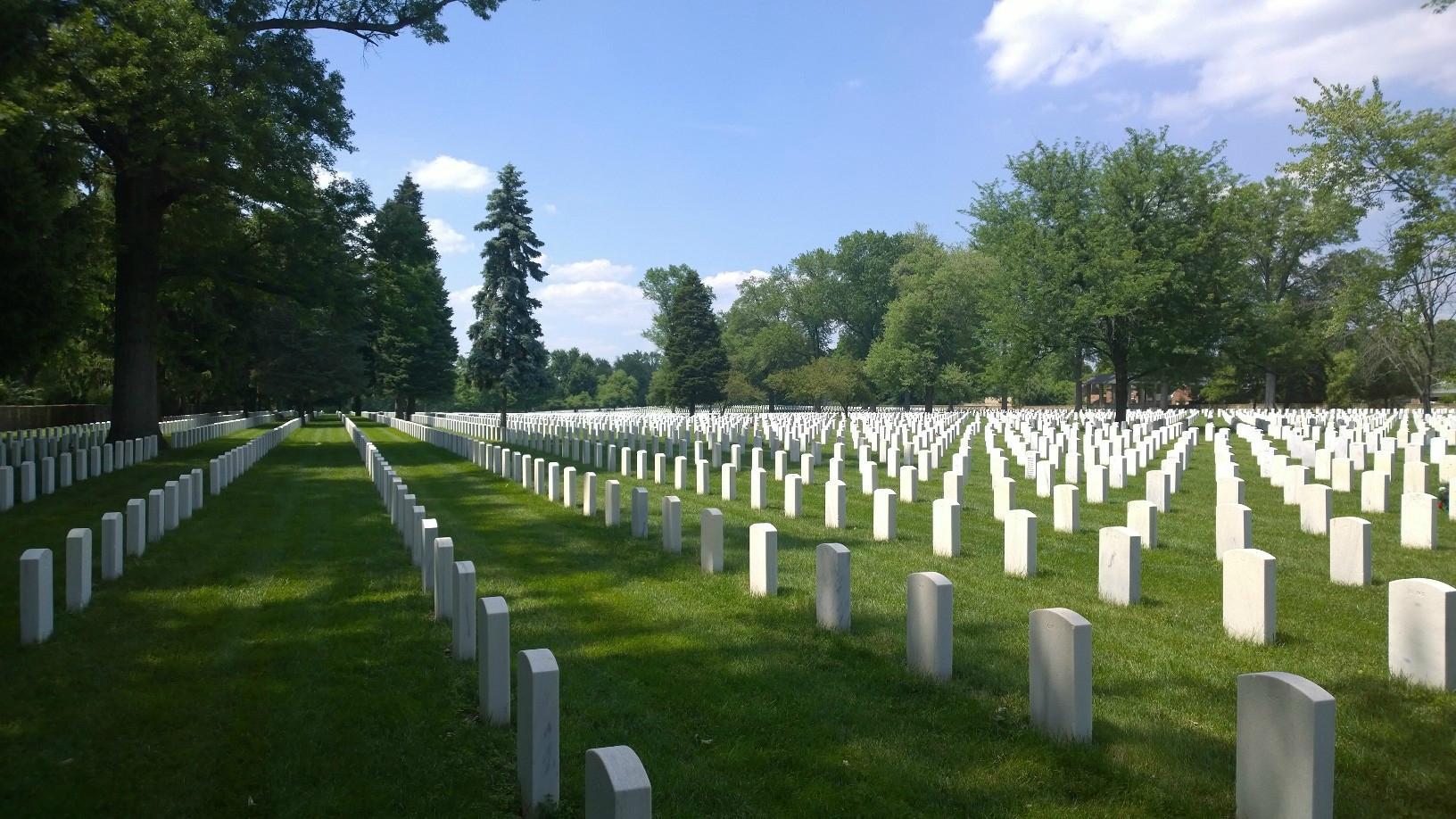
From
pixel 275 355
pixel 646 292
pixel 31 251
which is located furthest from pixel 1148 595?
pixel 646 292

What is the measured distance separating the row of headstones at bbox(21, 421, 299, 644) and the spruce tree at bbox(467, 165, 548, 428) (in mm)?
35453

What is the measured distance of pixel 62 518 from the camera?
506 inches

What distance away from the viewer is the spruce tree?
161 feet

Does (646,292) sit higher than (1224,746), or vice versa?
(646,292)

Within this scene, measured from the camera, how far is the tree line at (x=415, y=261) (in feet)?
59.0

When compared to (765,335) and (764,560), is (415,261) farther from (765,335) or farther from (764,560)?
(765,335)

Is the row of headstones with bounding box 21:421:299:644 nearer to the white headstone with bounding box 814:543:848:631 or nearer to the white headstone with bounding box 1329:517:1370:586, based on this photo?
the white headstone with bounding box 814:543:848:631

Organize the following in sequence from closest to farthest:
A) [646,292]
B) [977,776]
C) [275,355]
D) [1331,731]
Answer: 1. [1331,731]
2. [977,776]
3. [275,355]
4. [646,292]

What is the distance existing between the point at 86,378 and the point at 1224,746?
5074cm

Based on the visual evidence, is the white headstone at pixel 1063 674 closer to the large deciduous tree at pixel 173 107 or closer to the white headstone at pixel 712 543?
the white headstone at pixel 712 543

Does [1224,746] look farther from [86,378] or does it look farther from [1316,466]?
[86,378]

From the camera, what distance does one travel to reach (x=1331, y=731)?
3.19m

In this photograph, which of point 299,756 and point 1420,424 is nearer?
point 299,756

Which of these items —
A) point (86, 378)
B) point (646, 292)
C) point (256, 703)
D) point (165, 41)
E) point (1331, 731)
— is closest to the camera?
point (1331, 731)
